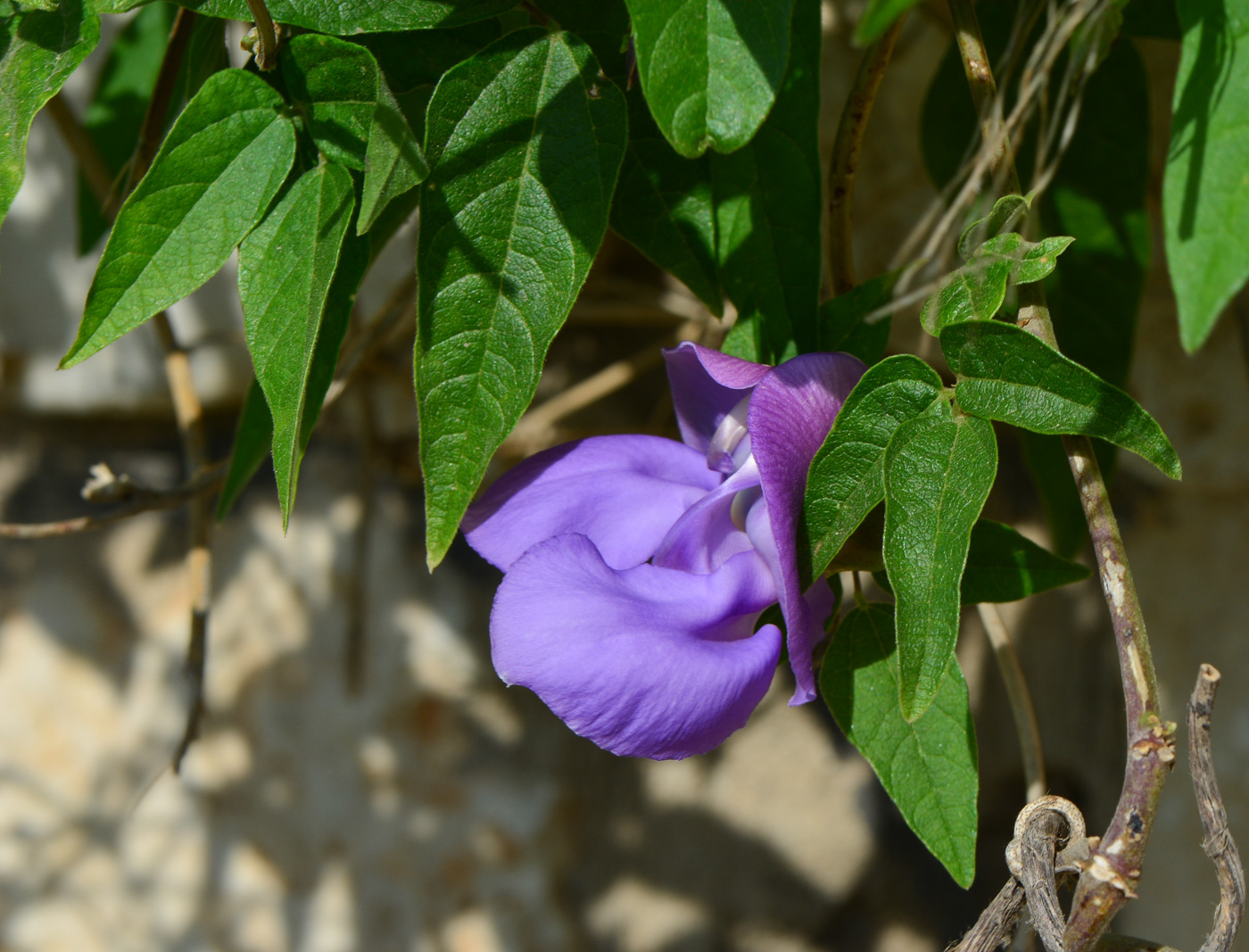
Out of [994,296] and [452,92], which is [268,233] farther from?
[994,296]

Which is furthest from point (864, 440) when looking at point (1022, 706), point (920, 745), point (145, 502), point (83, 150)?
point (83, 150)

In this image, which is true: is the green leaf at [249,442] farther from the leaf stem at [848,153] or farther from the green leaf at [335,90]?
the leaf stem at [848,153]

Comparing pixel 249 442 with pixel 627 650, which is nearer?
pixel 627 650

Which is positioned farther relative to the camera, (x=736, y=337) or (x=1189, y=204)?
(x=736, y=337)

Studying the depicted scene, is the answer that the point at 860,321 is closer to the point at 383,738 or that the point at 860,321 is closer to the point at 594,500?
the point at 594,500

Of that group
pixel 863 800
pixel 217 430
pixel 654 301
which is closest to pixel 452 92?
pixel 654 301

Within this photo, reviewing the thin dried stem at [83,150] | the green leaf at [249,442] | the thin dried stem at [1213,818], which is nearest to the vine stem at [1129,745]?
the thin dried stem at [1213,818]
